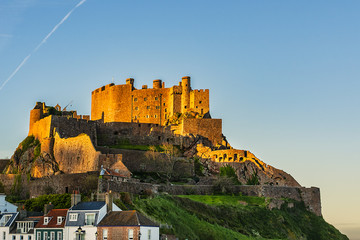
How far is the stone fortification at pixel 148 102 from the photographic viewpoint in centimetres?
11281

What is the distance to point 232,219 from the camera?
258 ft

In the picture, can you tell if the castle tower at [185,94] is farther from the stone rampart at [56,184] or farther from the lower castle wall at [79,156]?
the stone rampart at [56,184]

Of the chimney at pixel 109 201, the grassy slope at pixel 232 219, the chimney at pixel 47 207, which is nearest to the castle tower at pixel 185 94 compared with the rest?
the grassy slope at pixel 232 219

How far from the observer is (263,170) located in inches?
3762

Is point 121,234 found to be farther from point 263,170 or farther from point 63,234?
point 263,170

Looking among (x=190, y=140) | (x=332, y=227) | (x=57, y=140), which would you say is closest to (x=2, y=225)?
(x=57, y=140)

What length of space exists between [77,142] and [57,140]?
16.1ft

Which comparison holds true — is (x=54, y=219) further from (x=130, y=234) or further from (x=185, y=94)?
(x=185, y=94)

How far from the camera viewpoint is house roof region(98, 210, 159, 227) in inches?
2191

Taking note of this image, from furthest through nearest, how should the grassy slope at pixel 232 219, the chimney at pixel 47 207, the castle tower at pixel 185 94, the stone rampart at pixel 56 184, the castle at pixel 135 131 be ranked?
1. the castle tower at pixel 185 94
2. the castle at pixel 135 131
3. the stone rampart at pixel 56 184
4. the grassy slope at pixel 232 219
5. the chimney at pixel 47 207

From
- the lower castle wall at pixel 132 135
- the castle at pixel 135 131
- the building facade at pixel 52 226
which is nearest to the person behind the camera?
the building facade at pixel 52 226

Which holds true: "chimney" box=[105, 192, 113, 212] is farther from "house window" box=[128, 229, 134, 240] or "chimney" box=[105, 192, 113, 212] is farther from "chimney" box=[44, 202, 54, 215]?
"chimney" box=[44, 202, 54, 215]

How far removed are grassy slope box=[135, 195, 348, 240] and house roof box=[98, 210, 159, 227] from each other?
6.07 m

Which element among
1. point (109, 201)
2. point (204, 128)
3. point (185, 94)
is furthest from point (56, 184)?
point (185, 94)
